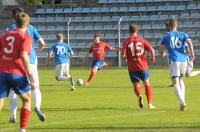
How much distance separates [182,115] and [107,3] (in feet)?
127

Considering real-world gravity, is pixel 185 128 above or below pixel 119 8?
below

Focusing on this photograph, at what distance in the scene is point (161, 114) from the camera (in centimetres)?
1491

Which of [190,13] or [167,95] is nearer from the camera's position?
[167,95]

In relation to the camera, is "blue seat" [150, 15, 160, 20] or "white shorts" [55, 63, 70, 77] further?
"blue seat" [150, 15, 160, 20]

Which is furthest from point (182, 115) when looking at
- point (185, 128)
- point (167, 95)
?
point (167, 95)

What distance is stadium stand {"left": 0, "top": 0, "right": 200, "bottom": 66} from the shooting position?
158 ft

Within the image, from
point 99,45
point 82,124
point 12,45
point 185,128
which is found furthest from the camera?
point 99,45

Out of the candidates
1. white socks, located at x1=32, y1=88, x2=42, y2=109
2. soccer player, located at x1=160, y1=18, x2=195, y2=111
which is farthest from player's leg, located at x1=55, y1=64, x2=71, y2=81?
white socks, located at x1=32, y1=88, x2=42, y2=109

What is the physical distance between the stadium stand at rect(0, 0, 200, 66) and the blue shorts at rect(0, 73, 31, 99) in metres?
35.5

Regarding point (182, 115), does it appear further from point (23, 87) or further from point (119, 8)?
point (119, 8)

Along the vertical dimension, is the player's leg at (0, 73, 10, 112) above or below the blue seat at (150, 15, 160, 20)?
below

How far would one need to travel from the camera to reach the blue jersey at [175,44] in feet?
52.4

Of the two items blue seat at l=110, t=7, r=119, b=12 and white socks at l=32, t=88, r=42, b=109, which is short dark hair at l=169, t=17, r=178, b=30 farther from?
blue seat at l=110, t=7, r=119, b=12

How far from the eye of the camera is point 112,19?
50500mm
